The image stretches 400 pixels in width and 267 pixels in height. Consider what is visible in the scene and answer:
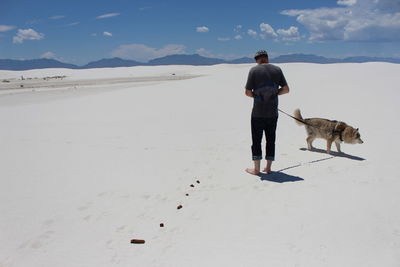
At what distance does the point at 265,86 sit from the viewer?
224 inches

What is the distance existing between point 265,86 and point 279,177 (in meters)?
1.88

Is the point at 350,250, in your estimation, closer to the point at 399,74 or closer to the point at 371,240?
the point at 371,240

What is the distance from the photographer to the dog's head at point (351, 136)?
301 inches

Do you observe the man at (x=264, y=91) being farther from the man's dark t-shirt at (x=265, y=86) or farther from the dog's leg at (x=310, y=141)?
the dog's leg at (x=310, y=141)

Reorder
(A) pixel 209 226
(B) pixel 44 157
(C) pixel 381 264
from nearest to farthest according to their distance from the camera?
(C) pixel 381 264 → (A) pixel 209 226 → (B) pixel 44 157

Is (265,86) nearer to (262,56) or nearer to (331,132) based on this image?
(262,56)

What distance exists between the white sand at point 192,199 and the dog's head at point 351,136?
355mm

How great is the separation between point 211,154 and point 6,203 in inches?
184

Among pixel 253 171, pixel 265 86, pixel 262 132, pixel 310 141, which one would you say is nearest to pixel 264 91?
pixel 265 86

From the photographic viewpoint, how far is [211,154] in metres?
8.19

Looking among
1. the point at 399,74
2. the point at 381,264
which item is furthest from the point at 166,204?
the point at 399,74

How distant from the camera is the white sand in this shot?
12.6 feet

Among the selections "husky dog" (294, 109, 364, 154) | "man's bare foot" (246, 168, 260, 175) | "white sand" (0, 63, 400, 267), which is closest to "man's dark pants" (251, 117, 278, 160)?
"man's bare foot" (246, 168, 260, 175)

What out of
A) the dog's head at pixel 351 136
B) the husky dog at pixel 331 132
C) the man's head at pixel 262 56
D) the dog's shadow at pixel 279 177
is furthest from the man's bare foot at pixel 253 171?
the dog's head at pixel 351 136
